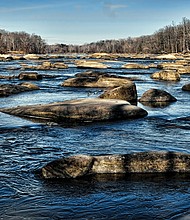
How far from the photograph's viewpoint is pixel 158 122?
30.8 ft

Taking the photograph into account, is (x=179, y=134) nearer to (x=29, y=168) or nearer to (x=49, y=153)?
(x=49, y=153)

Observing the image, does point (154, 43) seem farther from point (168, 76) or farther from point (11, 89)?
point (11, 89)

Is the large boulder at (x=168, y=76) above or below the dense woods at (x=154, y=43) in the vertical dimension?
below

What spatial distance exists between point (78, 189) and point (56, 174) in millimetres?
501

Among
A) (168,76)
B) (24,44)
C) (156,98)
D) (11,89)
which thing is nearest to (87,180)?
(156,98)

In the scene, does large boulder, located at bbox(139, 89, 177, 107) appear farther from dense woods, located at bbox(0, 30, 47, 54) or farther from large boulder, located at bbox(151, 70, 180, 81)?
dense woods, located at bbox(0, 30, 47, 54)

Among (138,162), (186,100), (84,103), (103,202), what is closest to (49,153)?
(138,162)

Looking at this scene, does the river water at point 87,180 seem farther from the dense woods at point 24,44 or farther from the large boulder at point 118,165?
the dense woods at point 24,44

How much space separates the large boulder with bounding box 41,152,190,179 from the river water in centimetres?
15

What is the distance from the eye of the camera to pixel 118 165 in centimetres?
529

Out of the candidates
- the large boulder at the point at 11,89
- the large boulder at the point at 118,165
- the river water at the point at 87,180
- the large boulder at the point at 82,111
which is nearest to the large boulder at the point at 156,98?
the large boulder at the point at 82,111

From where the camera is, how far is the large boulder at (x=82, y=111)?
932 cm

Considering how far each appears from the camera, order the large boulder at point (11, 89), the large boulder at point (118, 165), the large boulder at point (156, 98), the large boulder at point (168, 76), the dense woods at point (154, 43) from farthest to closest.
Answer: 1. the dense woods at point (154, 43)
2. the large boulder at point (168, 76)
3. the large boulder at point (11, 89)
4. the large boulder at point (156, 98)
5. the large boulder at point (118, 165)

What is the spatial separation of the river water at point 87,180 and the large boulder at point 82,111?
43 cm
